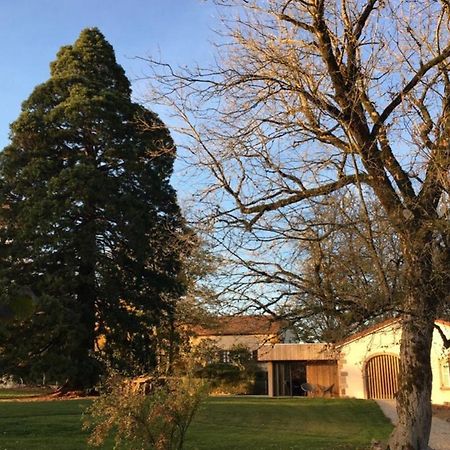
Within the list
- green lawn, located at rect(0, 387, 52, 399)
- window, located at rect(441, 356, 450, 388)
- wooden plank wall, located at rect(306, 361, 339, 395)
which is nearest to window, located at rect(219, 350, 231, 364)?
wooden plank wall, located at rect(306, 361, 339, 395)

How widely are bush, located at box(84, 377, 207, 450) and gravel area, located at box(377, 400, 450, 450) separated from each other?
6347mm

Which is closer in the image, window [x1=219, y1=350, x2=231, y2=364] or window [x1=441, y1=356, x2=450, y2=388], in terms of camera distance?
window [x1=441, y1=356, x2=450, y2=388]

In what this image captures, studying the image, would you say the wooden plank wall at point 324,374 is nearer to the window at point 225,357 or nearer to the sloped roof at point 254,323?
the window at point 225,357

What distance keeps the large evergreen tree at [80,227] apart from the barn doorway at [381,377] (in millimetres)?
11276

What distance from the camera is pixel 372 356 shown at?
3177cm

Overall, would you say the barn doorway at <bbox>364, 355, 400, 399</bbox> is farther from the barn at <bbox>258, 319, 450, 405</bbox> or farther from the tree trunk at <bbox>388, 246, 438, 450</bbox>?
the tree trunk at <bbox>388, 246, 438, 450</bbox>

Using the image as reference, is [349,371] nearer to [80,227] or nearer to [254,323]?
[80,227]

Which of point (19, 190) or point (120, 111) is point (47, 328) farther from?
point (120, 111)

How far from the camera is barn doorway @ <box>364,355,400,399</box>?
31516mm

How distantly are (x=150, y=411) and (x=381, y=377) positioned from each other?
25.4 meters

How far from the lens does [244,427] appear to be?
17.4 metres

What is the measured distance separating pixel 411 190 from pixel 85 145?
75.8ft

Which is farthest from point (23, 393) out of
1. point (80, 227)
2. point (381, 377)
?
point (381, 377)

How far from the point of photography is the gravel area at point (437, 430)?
47.3ft
